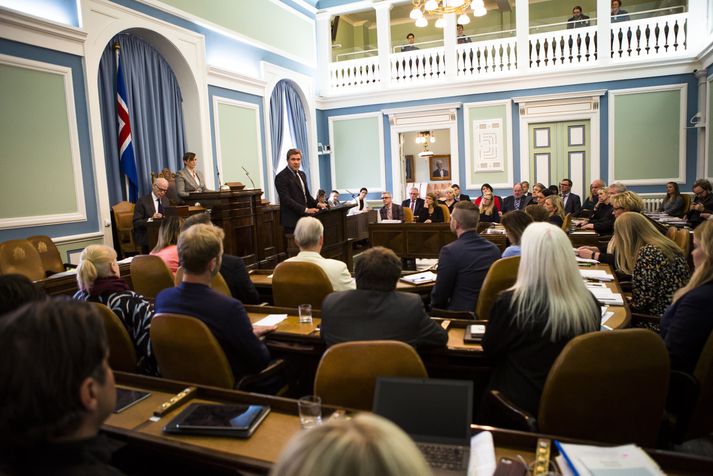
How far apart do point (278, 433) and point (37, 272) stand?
4.39m

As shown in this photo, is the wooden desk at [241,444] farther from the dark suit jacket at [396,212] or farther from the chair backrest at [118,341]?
the dark suit jacket at [396,212]

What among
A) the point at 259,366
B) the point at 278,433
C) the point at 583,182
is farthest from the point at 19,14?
the point at 583,182

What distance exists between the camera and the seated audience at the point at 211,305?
2.20 m

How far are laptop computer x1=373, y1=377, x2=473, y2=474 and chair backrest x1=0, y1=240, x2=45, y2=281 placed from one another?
453cm

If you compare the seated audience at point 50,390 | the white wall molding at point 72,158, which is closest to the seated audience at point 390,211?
the white wall molding at point 72,158

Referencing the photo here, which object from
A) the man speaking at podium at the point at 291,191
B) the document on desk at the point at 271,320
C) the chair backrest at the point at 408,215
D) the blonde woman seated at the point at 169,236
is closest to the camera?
the document on desk at the point at 271,320

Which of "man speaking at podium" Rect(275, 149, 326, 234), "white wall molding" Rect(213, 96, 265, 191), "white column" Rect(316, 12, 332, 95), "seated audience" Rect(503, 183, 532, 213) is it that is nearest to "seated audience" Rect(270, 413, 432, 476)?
"man speaking at podium" Rect(275, 149, 326, 234)

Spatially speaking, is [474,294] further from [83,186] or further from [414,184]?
[414,184]

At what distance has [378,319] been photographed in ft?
7.04

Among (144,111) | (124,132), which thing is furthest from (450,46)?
(124,132)

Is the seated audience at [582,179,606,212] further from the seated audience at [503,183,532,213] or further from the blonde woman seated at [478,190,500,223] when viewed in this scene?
the blonde woman seated at [478,190,500,223]

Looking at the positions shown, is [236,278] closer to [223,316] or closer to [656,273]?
[223,316]

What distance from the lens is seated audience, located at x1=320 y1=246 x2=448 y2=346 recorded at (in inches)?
84.2

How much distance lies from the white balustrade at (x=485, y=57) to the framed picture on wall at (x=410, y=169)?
475cm
